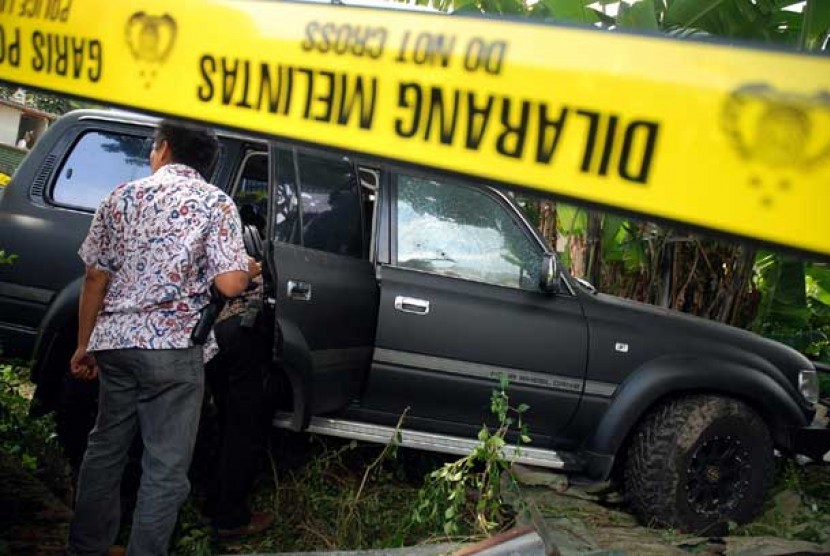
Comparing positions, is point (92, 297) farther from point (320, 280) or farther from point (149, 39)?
point (149, 39)

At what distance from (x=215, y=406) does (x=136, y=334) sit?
1.30 m

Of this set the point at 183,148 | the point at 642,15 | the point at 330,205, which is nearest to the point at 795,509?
the point at 330,205

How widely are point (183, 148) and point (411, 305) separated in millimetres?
1544

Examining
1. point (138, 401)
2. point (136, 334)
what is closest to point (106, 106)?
point (136, 334)

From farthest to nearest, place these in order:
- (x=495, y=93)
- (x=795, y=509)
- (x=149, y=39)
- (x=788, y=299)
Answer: (x=788, y=299) < (x=795, y=509) < (x=149, y=39) < (x=495, y=93)

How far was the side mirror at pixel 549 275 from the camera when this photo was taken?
13.2ft

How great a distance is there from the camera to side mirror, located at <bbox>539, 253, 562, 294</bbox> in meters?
4.02

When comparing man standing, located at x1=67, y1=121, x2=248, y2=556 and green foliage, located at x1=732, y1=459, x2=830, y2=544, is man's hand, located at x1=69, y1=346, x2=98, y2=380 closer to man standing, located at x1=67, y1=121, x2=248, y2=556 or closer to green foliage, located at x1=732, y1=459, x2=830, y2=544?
man standing, located at x1=67, y1=121, x2=248, y2=556

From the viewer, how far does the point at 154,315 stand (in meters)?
2.72

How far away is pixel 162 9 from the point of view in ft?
4.32

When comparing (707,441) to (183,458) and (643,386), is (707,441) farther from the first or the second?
(183,458)

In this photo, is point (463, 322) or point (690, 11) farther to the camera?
point (690, 11)

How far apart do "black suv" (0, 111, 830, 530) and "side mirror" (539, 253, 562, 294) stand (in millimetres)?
11

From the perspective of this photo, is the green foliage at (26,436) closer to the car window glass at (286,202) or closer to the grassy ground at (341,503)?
the grassy ground at (341,503)
